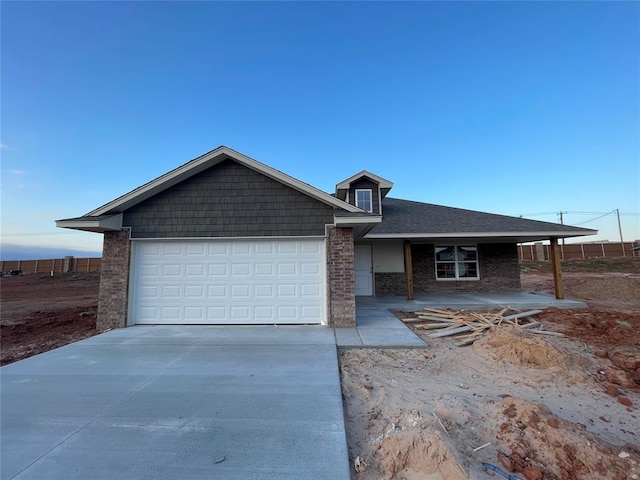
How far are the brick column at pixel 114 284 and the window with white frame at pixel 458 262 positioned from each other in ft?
40.5

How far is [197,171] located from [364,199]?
7.28 meters

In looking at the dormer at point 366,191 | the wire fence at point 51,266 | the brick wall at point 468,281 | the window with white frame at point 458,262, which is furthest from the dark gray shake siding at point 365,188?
the wire fence at point 51,266

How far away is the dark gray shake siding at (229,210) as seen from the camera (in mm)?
7738

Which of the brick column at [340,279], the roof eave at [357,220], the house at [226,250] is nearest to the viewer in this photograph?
the roof eave at [357,220]

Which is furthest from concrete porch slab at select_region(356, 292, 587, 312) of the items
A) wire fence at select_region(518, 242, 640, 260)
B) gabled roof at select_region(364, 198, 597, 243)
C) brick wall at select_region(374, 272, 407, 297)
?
wire fence at select_region(518, 242, 640, 260)

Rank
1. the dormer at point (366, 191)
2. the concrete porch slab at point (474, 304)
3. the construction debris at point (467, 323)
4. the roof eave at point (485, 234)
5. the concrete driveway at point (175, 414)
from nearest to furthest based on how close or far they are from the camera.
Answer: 1. the concrete driveway at point (175, 414)
2. the construction debris at point (467, 323)
3. the concrete porch slab at point (474, 304)
4. the roof eave at point (485, 234)
5. the dormer at point (366, 191)

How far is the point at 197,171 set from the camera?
7867mm

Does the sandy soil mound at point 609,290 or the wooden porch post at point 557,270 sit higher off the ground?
the wooden porch post at point 557,270

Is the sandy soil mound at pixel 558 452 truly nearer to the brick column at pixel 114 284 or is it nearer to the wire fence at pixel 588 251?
the brick column at pixel 114 284

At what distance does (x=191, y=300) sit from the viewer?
774 centimetres

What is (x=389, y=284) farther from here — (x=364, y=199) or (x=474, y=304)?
(x=364, y=199)

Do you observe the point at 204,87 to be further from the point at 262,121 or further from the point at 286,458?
the point at 286,458

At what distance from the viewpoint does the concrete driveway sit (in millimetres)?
2424

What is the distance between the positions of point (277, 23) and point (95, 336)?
443 inches
